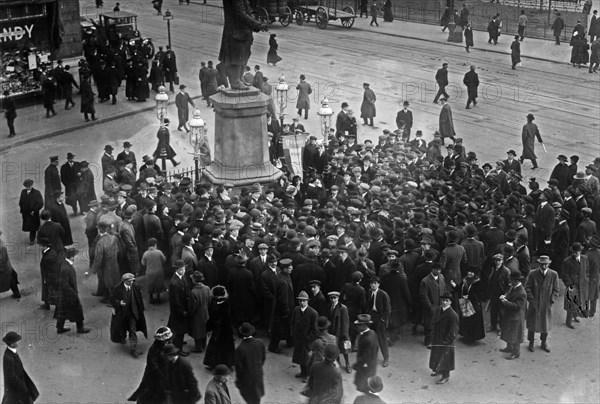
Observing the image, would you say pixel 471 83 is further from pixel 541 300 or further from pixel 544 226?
pixel 541 300

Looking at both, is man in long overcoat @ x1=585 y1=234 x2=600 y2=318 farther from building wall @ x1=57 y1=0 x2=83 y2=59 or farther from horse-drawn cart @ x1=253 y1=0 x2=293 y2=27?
horse-drawn cart @ x1=253 y1=0 x2=293 y2=27

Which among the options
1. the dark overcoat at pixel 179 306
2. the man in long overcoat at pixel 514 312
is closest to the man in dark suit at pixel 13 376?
the dark overcoat at pixel 179 306

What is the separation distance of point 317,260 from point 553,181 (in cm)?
558

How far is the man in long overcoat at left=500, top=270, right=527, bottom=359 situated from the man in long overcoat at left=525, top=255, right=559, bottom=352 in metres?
0.28

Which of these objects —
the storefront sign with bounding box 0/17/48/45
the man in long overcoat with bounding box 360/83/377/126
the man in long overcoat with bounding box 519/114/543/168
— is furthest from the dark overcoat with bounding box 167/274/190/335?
the storefront sign with bounding box 0/17/48/45

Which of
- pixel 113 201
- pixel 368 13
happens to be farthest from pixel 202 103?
pixel 368 13

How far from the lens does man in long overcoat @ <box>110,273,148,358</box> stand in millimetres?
13078

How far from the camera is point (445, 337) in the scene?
12.4m

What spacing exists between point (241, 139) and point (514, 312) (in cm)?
724

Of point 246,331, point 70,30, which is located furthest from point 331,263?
point 70,30

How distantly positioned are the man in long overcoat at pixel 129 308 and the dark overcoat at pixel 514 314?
5.35 meters

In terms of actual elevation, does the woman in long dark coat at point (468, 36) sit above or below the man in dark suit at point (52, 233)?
above

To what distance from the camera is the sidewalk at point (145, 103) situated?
83.4 ft

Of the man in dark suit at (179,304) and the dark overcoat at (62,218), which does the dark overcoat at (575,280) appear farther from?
the dark overcoat at (62,218)
